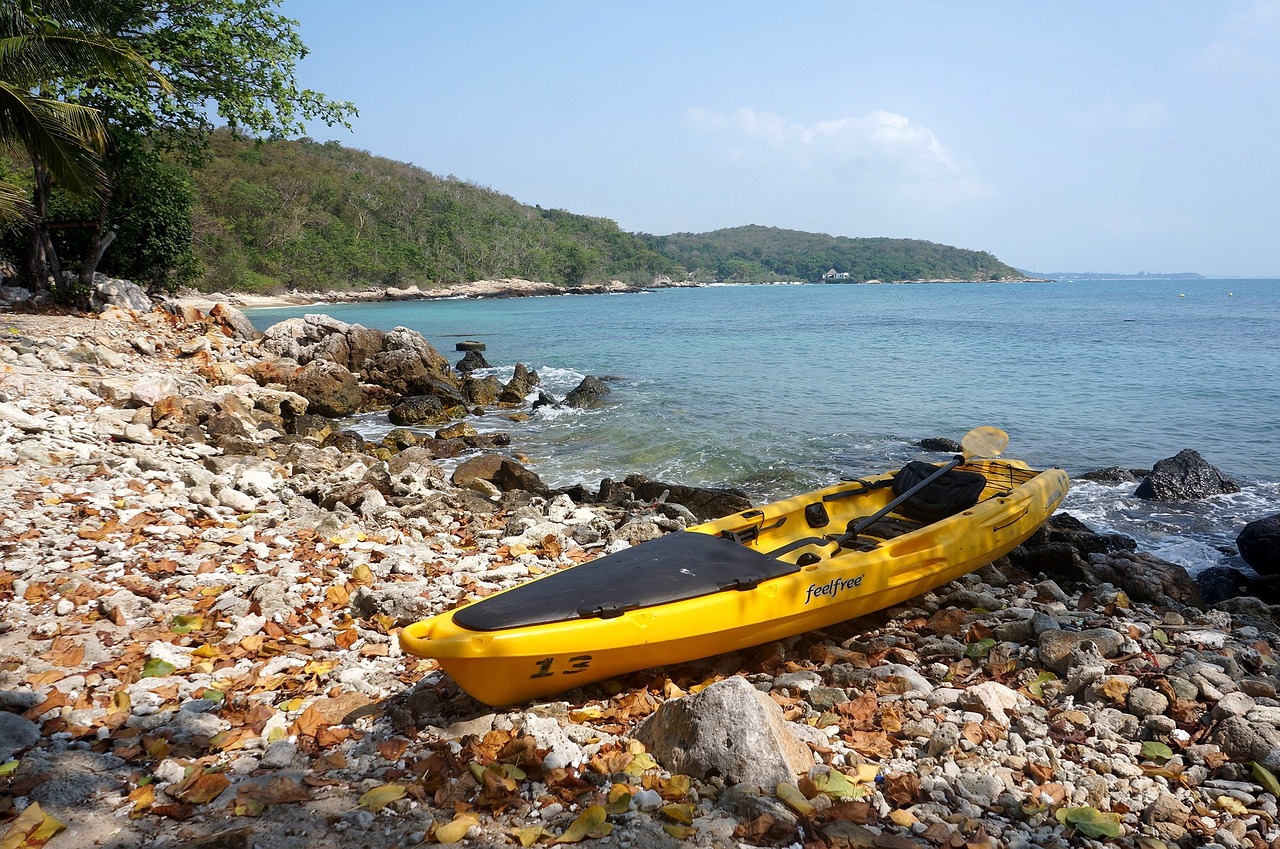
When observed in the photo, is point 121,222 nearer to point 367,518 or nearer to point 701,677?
point 367,518

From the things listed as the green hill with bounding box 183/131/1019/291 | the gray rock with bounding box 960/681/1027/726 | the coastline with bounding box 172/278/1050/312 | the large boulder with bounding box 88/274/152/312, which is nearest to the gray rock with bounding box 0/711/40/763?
the gray rock with bounding box 960/681/1027/726

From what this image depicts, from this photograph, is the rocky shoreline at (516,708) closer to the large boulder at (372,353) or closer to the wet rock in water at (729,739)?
the wet rock in water at (729,739)

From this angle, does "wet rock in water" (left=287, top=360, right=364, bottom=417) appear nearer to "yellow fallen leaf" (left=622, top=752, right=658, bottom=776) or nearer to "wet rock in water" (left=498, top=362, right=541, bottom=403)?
"wet rock in water" (left=498, top=362, right=541, bottom=403)

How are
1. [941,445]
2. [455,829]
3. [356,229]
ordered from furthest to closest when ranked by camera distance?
[356,229], [941,445], [455,829]

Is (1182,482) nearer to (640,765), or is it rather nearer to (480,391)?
(640,765)

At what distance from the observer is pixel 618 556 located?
5.28 metres

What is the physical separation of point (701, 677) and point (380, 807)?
7.57 ft

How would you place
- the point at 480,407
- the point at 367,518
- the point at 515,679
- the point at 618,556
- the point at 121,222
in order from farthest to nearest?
the point at 121,222
the point at 480,407
the point at 367,518
the point at 618,556
the point at 515,679

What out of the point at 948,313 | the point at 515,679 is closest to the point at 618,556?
the point at 515,679

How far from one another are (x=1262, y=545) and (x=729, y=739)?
797 cm

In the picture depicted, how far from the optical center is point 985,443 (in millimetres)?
9359

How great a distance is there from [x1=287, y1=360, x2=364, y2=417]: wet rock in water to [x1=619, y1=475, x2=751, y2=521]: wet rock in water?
8.86 meters

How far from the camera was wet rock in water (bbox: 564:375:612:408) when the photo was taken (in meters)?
18.4

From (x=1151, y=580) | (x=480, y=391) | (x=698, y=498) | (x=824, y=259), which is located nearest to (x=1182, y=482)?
(x=1151, y=580)
